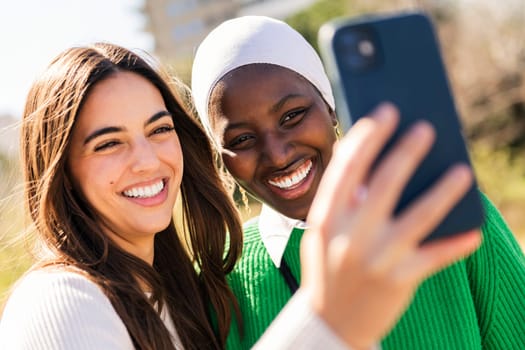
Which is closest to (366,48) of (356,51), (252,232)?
(356,51)

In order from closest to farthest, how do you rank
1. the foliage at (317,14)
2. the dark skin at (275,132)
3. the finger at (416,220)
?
the finger at (416,220)
the dark skin at (275,132)
the foliage at (317,14)

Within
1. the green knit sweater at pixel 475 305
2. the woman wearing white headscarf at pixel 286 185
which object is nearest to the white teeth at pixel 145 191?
the woman wearing white headscarf at pixel 286 185

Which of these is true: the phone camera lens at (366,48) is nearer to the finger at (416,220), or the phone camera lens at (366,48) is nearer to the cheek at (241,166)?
the finger at (416,220)

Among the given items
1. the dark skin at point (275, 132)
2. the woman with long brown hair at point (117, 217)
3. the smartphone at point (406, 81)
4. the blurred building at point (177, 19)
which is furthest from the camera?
the blurred building at point (177, 19)

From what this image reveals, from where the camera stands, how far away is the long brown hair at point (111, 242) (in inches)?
78.6

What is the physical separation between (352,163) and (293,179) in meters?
1.24

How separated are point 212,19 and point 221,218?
5003cm

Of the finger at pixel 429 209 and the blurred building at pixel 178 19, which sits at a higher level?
the blurred building at pixel 178 19

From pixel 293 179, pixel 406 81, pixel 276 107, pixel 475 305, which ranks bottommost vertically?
pixel 475 305

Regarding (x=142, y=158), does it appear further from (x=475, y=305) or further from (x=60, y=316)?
(x=475, y=305)

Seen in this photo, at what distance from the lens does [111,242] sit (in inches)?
84.0

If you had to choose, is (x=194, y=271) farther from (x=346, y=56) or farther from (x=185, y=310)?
(x=346, y=56)

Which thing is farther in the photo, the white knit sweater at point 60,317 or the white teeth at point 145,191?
the white teeth at point 145,191

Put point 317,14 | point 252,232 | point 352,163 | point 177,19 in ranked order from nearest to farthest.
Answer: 1. point 352,163
2. point 252,232
3. point 317,14
4. point 177,19
